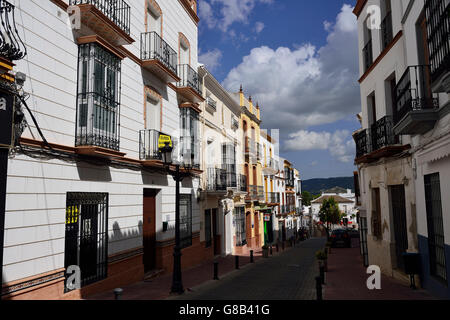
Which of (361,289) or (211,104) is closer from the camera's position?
(361,289)

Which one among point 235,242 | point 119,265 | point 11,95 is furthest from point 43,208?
point 235,242

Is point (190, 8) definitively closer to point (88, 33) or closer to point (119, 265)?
point (88, 33)

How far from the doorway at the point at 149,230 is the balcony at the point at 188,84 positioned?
175 inches

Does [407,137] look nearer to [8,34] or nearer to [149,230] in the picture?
[149,230]

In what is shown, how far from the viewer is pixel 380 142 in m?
11.6

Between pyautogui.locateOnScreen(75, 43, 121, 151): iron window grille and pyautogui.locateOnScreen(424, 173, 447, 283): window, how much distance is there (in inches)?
320

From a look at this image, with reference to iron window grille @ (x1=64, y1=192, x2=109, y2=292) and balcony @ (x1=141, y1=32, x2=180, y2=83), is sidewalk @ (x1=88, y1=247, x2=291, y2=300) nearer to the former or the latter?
iron window grille @ (x1=64, y1=192, x2=109, y2=292)

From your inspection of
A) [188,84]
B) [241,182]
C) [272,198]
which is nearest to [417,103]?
[188,84]

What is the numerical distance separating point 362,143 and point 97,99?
32.2ft

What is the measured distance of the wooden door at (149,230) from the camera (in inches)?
475

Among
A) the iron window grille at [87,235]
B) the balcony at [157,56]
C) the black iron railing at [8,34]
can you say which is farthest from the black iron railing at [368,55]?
the black iron railing at [8,34]

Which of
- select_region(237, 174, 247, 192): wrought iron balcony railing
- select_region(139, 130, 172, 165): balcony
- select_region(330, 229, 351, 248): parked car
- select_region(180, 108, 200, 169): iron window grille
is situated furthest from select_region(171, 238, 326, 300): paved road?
select_region(330, 229, 351, 248): parked car

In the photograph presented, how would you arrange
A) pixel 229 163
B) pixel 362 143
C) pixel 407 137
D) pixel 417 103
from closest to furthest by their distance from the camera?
pixel 417 103 < pixel 407 137 < pixel 362 143 < pixel 229 163

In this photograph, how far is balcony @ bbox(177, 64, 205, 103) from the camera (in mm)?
14430
